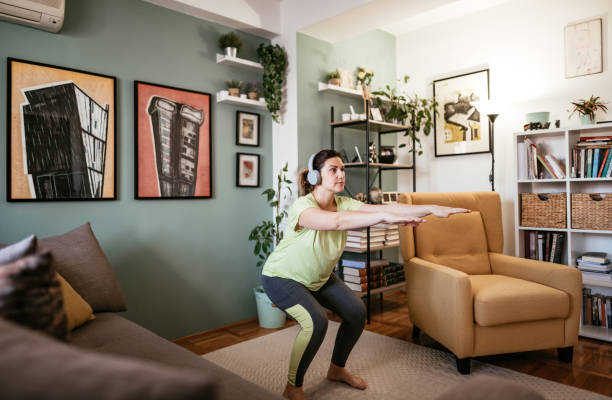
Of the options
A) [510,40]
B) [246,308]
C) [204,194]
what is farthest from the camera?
[510,40]

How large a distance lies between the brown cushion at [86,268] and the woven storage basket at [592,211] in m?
3.18

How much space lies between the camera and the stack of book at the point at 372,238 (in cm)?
339

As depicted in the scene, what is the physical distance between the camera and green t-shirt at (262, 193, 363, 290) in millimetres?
1988

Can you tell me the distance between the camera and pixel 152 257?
2.81 meters

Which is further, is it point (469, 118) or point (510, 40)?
point (469, 118)

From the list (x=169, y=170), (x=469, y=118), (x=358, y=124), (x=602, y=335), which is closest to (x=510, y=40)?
(x=469, y=118)

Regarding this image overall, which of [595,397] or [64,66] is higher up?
[64,66]

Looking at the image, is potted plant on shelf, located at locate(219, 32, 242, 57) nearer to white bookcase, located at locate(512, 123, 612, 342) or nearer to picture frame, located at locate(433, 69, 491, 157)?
picture frame, located at locate(433, 69, 491, 157)

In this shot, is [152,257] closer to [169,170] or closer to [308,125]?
[169,170]

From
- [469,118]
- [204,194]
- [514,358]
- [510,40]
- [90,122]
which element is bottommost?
[514,358]

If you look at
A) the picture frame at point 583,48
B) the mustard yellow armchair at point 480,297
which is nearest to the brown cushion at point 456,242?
the mustard yellow armchair at point 480,297

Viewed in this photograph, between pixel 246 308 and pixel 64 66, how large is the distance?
2205 millimetres

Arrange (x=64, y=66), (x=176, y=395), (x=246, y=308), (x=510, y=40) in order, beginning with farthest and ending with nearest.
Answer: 1. (x=510, y=40)
2. (x=246, y=308)
3. (x=64, y=66)
4. (x=176, y=395)

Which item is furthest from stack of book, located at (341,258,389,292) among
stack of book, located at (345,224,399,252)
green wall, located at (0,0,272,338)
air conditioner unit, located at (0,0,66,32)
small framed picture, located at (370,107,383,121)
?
air conditioner unit, located at (0,0,66,32)
